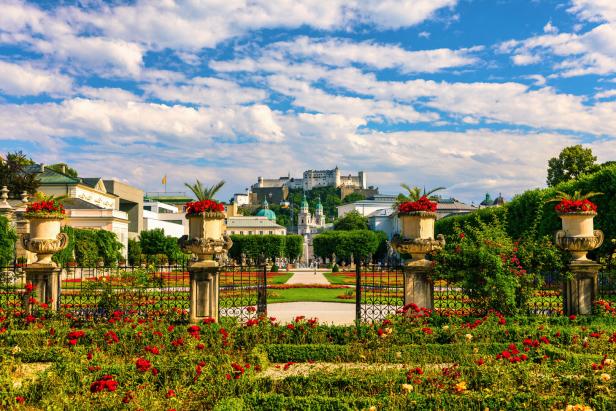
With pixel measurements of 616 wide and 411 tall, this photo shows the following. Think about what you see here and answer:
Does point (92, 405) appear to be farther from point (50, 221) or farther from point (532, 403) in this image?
point (50, 221)

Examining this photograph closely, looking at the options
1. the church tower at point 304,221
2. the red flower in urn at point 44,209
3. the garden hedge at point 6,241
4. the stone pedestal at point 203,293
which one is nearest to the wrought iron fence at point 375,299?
the stone pedestal at point 203,293

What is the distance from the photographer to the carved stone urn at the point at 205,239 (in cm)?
1162

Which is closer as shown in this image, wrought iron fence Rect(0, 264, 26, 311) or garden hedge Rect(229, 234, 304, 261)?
wrought iron fence Rect(0, 264, 26, 311)

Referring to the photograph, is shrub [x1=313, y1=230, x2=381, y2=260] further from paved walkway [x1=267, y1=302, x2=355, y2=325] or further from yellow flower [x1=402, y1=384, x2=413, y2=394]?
yellow flower [x1=402, y1=384, x2=413, y2=394]

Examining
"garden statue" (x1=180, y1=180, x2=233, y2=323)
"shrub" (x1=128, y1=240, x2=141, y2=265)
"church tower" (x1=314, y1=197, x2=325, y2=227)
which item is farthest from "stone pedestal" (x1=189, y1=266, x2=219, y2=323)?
"church tower" (x1=314, y1=197, x2=325, y2=227)

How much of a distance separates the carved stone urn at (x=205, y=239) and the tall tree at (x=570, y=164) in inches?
1682

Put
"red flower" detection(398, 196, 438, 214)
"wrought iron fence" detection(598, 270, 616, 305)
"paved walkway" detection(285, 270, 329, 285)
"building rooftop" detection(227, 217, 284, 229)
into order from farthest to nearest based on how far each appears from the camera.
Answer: "building rooftop" detection(227, 217, 284, 229), "paved walkway" detection(285, 270, 329, 285), "wrought iron fence" detection(598, 270, 616, 305), "red flower" detection(398, 196, 438, 214)

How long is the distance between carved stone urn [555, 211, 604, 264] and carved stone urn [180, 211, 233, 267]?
7.19 m

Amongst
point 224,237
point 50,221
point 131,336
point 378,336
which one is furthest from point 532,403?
point 50,221

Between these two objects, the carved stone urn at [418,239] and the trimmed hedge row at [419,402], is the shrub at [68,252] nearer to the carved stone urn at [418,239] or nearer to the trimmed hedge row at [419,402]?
the carved stone urn at [418,239]

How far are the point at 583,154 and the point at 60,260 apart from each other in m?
42.3

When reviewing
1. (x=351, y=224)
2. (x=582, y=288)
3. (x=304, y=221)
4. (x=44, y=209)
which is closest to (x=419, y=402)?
(x=582, y=288)

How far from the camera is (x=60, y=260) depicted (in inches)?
1395

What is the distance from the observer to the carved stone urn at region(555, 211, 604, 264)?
38.1 ft
